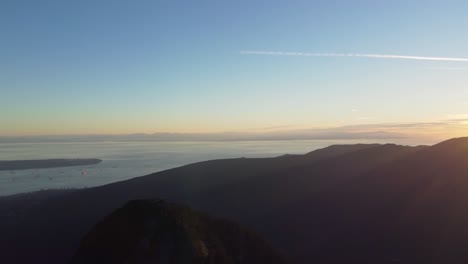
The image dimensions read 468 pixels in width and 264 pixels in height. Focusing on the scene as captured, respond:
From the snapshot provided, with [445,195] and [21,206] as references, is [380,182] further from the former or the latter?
[21,206]

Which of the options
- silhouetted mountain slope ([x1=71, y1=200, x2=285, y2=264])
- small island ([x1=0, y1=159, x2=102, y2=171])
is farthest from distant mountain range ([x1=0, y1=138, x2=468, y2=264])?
small island ([x1=0, y1=159, x2=102, y2=171])

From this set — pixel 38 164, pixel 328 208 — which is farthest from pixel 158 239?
pixel 38 164

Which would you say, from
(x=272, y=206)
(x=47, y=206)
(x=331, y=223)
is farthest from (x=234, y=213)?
(x=47, y=206)

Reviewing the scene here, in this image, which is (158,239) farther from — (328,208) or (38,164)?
(38,164)

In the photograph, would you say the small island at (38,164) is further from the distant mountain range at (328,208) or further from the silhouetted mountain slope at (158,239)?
the silhouetted mountain slope at (158,239)

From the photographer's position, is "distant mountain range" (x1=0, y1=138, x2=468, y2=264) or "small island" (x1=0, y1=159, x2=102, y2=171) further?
"small island" (x1=0, y1=159, x2=102, y2=171)

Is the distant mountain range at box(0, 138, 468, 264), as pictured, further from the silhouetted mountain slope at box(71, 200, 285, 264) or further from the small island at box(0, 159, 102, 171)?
the small island at box(0, 159, 102, 171)
